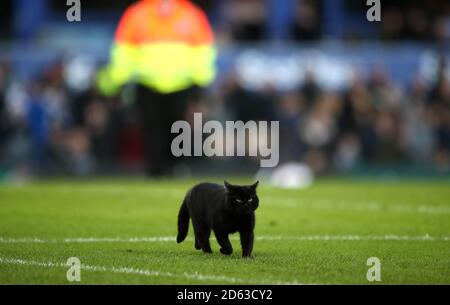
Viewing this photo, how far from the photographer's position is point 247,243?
11.0m

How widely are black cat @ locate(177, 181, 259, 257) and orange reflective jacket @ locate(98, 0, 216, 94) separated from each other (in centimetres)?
1041

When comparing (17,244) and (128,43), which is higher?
(128,43)

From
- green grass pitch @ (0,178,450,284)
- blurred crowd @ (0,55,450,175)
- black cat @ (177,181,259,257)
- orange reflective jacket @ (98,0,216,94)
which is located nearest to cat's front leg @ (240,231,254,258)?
black cat @ (177,181,259,257)

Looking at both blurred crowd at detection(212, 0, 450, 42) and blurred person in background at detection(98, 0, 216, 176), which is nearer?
blurred person in background at detection(98, 0, 216, 176)

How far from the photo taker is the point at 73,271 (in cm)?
996

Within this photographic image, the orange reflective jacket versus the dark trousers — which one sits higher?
the orange reflective jacket

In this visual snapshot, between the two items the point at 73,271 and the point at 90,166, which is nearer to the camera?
the point at 73,271

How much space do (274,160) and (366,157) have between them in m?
2.13

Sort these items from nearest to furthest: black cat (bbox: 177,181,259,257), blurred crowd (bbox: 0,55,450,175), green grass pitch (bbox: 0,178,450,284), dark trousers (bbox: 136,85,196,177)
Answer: green grass pitch (bbox: 0,178,450,284)
black cat (bbox: 177,181,259,257)
dark trousers (bbox: 136,85,196,177)
blurred crowd (bbox: 0,55,450,175)

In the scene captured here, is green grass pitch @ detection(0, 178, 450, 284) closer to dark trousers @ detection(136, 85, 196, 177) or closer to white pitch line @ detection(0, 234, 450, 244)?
white pitch line @ detection(0, 234, 450, 244)

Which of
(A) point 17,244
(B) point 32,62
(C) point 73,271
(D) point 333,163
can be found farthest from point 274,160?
(C) point 73,271

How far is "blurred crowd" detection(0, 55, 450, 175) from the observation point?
981 inches

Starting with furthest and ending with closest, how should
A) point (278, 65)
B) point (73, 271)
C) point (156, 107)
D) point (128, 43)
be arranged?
point (278, 65) < point (156, 107) < point (128, 43) < point (73, 271)
